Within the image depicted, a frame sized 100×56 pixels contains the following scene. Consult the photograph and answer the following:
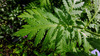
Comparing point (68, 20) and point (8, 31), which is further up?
point (68, 20)

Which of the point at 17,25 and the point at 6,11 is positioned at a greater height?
the point at 6,11

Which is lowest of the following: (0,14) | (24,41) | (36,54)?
(36,54)

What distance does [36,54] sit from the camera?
6.34 feet

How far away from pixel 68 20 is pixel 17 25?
185cm

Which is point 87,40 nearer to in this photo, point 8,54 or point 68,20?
point 68,20

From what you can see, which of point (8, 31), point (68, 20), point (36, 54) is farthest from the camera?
point (8, 31)

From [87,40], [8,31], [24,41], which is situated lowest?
[24,41]

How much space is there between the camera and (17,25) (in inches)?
96.3

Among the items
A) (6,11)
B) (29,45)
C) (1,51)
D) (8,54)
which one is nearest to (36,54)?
(29,45)

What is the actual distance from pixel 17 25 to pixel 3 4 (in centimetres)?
69

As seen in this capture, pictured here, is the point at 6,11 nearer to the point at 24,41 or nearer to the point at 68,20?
the point at 24,41

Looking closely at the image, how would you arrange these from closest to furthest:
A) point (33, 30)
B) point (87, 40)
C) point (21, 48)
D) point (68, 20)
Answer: point (33, 30)
point (68, 20)
point (87, 40)
point (21, 48)

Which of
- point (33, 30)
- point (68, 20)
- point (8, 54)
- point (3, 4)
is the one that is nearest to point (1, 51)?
point (8, 54)

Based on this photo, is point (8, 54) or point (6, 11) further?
point (6, 11)
